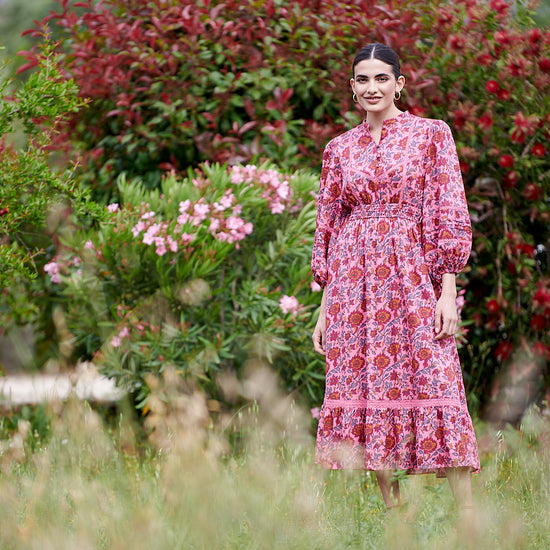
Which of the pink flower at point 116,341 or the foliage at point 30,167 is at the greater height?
the foliage at point 30,167

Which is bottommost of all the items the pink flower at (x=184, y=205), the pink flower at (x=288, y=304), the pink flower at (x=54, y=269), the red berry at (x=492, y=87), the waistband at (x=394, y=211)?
the pink flower at (x=54, y=269)

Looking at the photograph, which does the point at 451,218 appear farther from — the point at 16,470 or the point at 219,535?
the point at 16,470

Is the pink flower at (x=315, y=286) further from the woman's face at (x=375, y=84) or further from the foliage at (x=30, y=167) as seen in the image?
the woman's face at (x=375, y=84)

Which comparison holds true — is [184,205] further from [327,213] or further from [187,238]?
[327,213]

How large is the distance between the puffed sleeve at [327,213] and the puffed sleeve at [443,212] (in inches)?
15.3

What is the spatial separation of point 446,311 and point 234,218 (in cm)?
166

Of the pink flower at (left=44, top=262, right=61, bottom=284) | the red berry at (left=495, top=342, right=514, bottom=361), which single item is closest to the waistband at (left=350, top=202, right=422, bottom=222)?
the red berry at (left=495, top=342, right=514, bottom=361)

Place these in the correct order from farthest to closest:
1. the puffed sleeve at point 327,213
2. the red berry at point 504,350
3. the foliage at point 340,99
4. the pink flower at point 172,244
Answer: the red berry at point 504,350, the foliage at point 340,99, the pink flower at point 172,244, the puffed sleeve at point 327,213

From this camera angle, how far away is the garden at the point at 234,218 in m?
3.73

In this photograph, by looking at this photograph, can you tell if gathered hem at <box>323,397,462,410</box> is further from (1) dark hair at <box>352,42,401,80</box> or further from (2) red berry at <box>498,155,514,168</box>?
(2) red berry at <box>498,155,514,168</box>

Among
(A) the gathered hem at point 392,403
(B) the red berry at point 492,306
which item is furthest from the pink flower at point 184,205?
(B) the red berry at point 492,306

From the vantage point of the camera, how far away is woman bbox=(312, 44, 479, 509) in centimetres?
286

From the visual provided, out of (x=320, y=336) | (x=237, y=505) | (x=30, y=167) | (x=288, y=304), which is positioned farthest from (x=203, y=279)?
→ (x=237, y=505)

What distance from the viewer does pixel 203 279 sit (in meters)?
4.36
